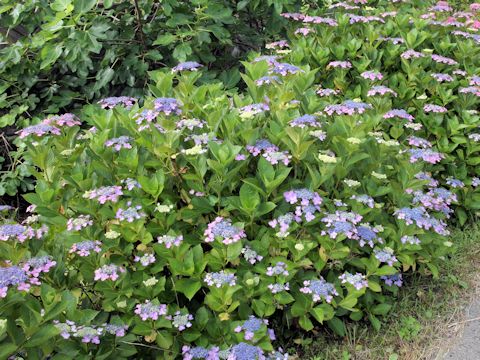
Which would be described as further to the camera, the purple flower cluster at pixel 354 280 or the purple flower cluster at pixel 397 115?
the purple flower cluster at pixel 397 115

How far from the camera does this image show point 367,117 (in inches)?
103

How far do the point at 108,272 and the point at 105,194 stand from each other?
30cm

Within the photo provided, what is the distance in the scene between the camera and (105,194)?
1924mm

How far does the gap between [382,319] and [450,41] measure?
239 cm

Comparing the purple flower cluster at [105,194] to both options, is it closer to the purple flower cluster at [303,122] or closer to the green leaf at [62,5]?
the purple flower cluster at [303,122]

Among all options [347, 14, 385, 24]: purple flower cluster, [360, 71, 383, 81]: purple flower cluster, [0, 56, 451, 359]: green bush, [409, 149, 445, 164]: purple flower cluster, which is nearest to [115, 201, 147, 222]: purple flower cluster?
[0, 56, 451, 359]: green bush

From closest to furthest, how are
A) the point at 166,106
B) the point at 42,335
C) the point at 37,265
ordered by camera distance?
the point at 42,335 → the point at 37,265 → the point at 166,106

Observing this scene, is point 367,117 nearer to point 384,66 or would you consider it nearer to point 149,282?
point 384,66

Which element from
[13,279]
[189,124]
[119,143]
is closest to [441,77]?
[189,124]

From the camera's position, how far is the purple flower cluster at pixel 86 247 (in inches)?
72.6

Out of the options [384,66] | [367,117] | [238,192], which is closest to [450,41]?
[384,66]

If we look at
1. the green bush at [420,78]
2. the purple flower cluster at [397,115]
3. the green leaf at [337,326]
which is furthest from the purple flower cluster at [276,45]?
the green leaf at [337,326]

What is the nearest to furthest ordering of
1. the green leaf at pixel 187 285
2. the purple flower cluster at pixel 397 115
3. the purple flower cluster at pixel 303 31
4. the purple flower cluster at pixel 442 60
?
the green leaf at pixel 187 285, the purple flower cluster at pixel 397 115, the purple flower cluster at pixel 442 60, the purple flower cluster at pixel 303 31

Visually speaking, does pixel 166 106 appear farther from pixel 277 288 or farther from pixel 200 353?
pixel 200 353
